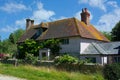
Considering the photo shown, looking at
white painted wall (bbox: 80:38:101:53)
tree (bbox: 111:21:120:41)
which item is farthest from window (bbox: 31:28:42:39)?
tree (bbox: 111:21:120:41)

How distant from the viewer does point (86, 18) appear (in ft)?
153

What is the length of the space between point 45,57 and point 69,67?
535 inches

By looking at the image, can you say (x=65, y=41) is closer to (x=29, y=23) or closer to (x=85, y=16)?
(x=85, y=16)

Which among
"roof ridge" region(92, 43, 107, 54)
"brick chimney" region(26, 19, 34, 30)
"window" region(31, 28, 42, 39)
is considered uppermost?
"brick chimney" region(26, 19, 34, 30)

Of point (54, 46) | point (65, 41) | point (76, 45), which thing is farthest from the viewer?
point (54, 46)

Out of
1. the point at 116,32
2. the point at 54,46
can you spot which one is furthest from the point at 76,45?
the point at 116,32

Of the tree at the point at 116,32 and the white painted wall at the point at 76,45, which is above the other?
the tree at the point at 116,32

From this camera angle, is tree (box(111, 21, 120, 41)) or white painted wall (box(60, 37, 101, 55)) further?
tree (box(111, 21, 120, 41))

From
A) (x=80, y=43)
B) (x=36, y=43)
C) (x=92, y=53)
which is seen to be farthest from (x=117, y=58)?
(x=36, y=43)

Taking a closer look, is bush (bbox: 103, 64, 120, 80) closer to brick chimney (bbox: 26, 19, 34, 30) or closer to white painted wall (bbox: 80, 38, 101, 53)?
white painted wall (bbox: 80, 38, 101, 53)

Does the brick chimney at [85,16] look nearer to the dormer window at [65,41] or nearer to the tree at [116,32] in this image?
the dormer window at [65,41]

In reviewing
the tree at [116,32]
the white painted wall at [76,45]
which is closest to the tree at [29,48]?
the white painted wall at [76,45]

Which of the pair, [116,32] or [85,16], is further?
[116,32]

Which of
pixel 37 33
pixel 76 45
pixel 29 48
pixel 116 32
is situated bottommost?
pixel 29 48
